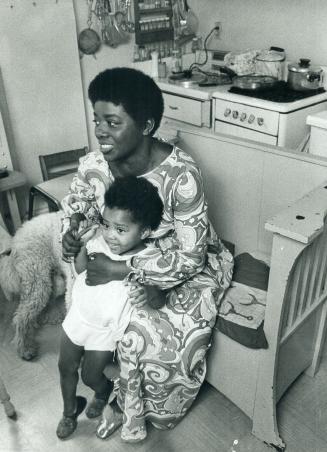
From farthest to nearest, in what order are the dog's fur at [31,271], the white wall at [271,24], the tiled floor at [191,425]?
1. the white wall at [271,24]
2. the dog's fur at [31,271]
3. the tiled floor at [191,425]

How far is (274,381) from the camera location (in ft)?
4.85

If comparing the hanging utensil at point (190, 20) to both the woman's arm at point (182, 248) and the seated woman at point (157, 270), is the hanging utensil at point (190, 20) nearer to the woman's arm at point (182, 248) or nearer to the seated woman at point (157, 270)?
the seated woman at point (157, 270)

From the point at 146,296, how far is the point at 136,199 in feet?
1.05

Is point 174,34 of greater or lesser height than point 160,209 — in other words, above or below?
above

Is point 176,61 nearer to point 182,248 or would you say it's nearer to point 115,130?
point 115,130

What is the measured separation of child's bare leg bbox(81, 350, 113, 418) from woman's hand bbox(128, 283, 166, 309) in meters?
0.21

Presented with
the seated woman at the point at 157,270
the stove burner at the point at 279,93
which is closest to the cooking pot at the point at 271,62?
the stove burner at the point at 279,93

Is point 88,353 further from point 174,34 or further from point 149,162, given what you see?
point 174,34

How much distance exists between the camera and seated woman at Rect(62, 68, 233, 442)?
145 cm

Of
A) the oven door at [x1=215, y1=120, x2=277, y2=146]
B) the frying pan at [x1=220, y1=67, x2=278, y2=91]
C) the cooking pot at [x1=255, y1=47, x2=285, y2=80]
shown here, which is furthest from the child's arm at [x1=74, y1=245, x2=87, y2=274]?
the cooking pot at [x1=255, y1=47, x2=285, y2=80]

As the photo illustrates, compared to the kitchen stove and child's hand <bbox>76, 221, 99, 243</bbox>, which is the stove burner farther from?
child's hand <bbox>76, 221, 99, 243</bbox>

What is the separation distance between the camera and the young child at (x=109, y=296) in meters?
1.42

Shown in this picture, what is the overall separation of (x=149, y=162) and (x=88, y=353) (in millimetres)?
676

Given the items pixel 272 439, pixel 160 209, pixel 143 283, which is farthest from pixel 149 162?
pixel 272 439
